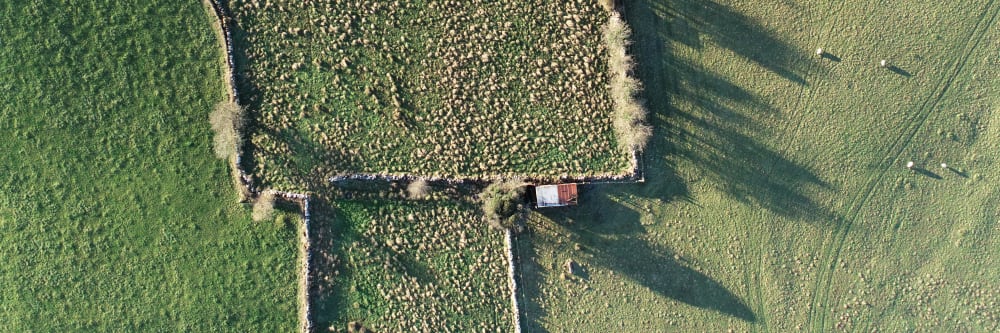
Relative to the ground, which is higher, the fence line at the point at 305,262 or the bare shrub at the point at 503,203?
the bare shrub at the point at 503,203

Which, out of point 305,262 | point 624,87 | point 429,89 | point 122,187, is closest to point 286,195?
point 305,262

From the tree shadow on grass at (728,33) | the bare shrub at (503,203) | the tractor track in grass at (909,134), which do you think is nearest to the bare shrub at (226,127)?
the bare shrub at (503,203)

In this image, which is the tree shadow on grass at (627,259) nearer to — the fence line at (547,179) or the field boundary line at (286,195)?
the fence line at (547,179)

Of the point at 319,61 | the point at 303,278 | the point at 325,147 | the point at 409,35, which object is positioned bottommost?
the point at 303,278

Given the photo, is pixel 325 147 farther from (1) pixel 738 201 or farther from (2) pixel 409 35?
(1) pixel 738 201

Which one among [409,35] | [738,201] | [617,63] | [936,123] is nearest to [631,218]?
[738,201]

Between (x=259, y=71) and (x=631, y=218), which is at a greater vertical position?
(x=259, y=71)
